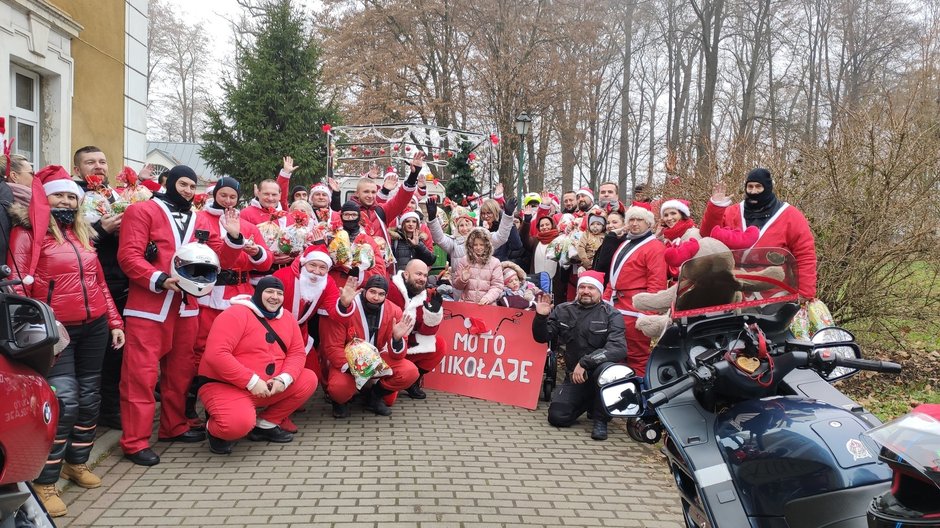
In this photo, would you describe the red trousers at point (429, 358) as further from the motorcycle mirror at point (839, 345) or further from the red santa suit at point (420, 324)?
the motorcycle mirror at point (839, 345)

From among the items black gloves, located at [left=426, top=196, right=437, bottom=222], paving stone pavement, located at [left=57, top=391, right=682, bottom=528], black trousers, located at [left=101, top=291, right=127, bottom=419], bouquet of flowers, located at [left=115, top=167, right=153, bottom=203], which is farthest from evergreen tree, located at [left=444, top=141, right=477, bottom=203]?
black trousers, located at [left=101, top=291, right=127, bottom=419]

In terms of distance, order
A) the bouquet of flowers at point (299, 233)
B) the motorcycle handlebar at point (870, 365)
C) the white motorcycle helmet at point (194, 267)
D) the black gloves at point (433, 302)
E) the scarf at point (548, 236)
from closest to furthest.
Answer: the motorcycle handlebar at point (870, 365)
the white motorcycle helmet at point (194, 267)
the bouquet of flowers at point (299, 233)
the black gloves at point (433, 302)
the scarf at point (548, 236)

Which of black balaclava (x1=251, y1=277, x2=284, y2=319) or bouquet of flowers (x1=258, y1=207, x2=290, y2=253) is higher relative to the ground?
bouquet of flowers (x1=258, y1=207, x2=290, y2=253)

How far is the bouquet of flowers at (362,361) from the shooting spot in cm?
601

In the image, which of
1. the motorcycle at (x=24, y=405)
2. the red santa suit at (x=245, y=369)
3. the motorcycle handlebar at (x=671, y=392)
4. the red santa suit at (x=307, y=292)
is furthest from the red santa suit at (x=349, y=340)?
the motorcycle handlebar at (x=671, y=392)

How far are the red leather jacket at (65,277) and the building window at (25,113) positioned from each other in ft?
16.6

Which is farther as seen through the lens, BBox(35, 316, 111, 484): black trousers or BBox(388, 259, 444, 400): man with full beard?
BBox(388, 259, 444, 400): man with full beard

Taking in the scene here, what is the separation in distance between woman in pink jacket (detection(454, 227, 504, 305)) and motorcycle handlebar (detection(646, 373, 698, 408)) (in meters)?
5.17

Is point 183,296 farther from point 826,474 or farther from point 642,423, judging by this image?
point 826,474

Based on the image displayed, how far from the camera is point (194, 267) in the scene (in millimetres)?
4926

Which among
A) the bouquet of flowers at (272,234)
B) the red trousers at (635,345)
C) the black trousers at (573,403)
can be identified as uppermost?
the bouquet of flowers at (272,234)

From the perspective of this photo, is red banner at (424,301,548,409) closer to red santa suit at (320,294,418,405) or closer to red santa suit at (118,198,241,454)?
red santa suit at (320,294,418,405)

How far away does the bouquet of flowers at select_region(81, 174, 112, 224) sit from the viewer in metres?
5.17

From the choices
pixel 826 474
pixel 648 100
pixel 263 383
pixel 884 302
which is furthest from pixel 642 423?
pixel 648 100
